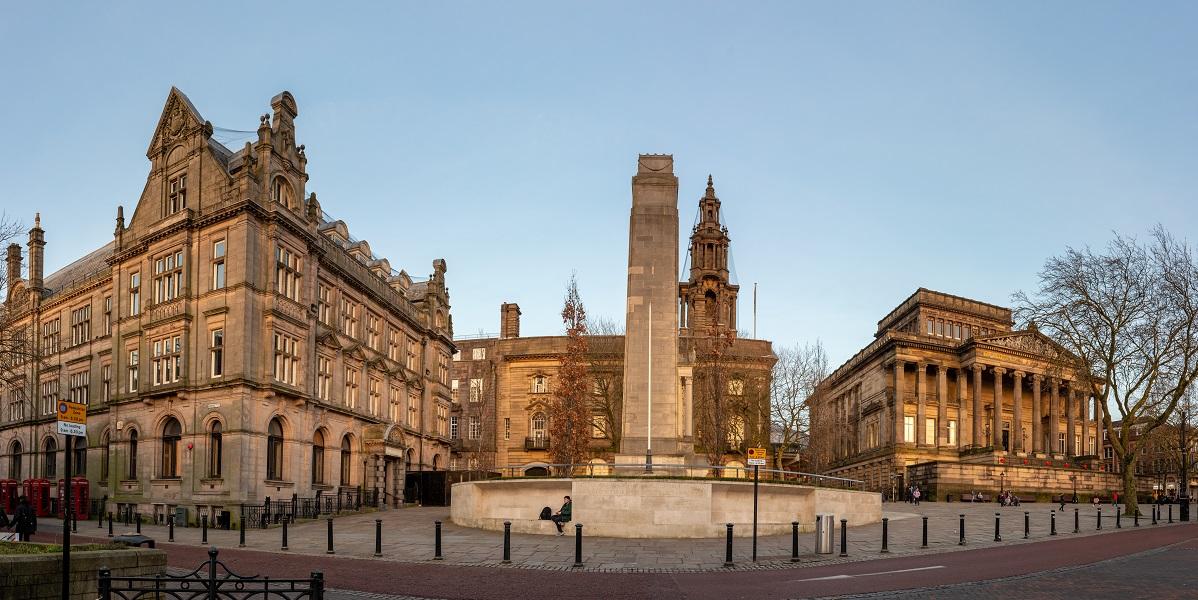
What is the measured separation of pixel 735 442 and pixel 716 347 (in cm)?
993

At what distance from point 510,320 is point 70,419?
81.5 m

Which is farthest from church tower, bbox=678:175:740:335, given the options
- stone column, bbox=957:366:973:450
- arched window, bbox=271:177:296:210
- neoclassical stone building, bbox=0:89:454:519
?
arched window, bbox=271:177:296:210

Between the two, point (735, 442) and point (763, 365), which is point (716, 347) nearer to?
point (735, 442)

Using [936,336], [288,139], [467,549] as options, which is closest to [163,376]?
[288,139]

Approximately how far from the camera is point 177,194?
43.7 metres

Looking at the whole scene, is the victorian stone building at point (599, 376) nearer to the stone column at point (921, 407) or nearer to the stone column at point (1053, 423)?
the stone column at point (921, 407)

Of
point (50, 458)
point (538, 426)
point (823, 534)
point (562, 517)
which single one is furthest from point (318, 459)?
point (538, 426)

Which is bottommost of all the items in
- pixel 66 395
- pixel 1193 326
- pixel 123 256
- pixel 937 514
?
pixel 937 514

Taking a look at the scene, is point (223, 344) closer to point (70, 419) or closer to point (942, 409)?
point (70, 419)

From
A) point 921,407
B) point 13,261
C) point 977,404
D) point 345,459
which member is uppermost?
point 13,261

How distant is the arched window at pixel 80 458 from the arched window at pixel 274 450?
564 inches

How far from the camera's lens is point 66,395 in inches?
2137

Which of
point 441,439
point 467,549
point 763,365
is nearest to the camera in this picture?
point 467,549

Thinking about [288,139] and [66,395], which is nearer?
[288,139]
